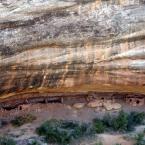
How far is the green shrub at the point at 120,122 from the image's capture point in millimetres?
13211

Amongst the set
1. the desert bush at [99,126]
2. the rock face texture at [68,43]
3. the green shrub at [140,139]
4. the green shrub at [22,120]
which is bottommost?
the green shrub at [140,139]

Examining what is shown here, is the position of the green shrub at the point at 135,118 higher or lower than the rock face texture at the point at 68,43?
lower

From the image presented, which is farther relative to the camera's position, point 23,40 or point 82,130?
point 82,130

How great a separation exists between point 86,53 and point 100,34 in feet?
2.08

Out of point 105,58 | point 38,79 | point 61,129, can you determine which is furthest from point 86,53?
point 61,129

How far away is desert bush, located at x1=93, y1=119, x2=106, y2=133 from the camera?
13.0 metres

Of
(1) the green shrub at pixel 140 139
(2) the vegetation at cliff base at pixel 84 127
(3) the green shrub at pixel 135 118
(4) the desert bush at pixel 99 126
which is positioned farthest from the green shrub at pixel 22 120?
(1) the green shrub at pixel 140 139

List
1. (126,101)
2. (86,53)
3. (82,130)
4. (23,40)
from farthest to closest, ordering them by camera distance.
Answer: (126,101), (82,130), (86,53), (23,40)

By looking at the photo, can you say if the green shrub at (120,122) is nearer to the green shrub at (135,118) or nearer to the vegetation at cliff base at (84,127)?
the vegetation at cliff base at (84,127)

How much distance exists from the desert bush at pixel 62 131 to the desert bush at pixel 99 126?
0.21 m

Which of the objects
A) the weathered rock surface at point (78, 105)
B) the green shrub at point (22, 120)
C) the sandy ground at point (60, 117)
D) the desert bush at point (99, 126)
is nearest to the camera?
the sandy ground at point (60, 117)

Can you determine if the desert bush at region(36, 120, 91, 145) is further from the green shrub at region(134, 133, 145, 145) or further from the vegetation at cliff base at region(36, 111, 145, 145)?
the green shrub at region(134, 133, 145, 145)

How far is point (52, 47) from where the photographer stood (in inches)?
467

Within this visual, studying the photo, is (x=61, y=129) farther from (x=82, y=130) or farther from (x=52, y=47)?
(x=52, y=47)
